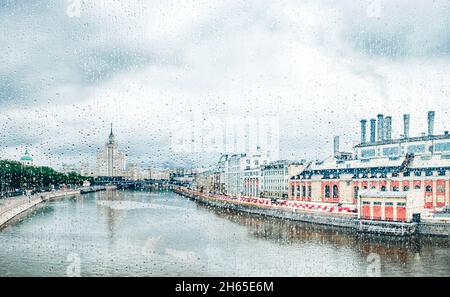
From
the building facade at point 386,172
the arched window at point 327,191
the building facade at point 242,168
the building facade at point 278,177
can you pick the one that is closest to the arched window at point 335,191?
the building facade at point 386,172

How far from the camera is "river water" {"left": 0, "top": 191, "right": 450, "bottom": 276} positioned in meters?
8.54

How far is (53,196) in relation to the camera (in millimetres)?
36531

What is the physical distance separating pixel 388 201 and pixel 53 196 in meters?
30.4

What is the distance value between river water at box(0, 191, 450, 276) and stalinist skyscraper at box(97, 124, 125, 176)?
7375 cm

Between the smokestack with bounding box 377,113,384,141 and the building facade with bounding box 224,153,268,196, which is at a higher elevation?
the smokestack with bounding box 377,113,384,141

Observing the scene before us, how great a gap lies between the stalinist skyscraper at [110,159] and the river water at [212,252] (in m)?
73.8

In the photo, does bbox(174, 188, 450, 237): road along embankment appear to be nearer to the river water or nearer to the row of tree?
the river water

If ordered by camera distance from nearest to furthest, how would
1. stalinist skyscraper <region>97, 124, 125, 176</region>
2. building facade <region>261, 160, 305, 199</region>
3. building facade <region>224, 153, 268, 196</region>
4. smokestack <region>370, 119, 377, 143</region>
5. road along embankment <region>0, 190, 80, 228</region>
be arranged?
1. road along embankment <region>0, 190, 80, 228</region>
2. building facade <region>261, 160, 305, 199</region>
3. smokestack <region>370, 119, 377, 143</region>
4. building facade <region>224, 153, 268, 196</region>
5. stalinist skyscraper <region>97, 124, 125, 176</region>

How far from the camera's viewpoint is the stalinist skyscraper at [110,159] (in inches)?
3457

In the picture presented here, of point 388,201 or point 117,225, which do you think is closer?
point 388,201

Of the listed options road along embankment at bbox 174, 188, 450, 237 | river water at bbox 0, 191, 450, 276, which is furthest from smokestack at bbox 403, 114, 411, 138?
river water at bbox 0, 191, 450, 276

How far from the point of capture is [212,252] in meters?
10.4
